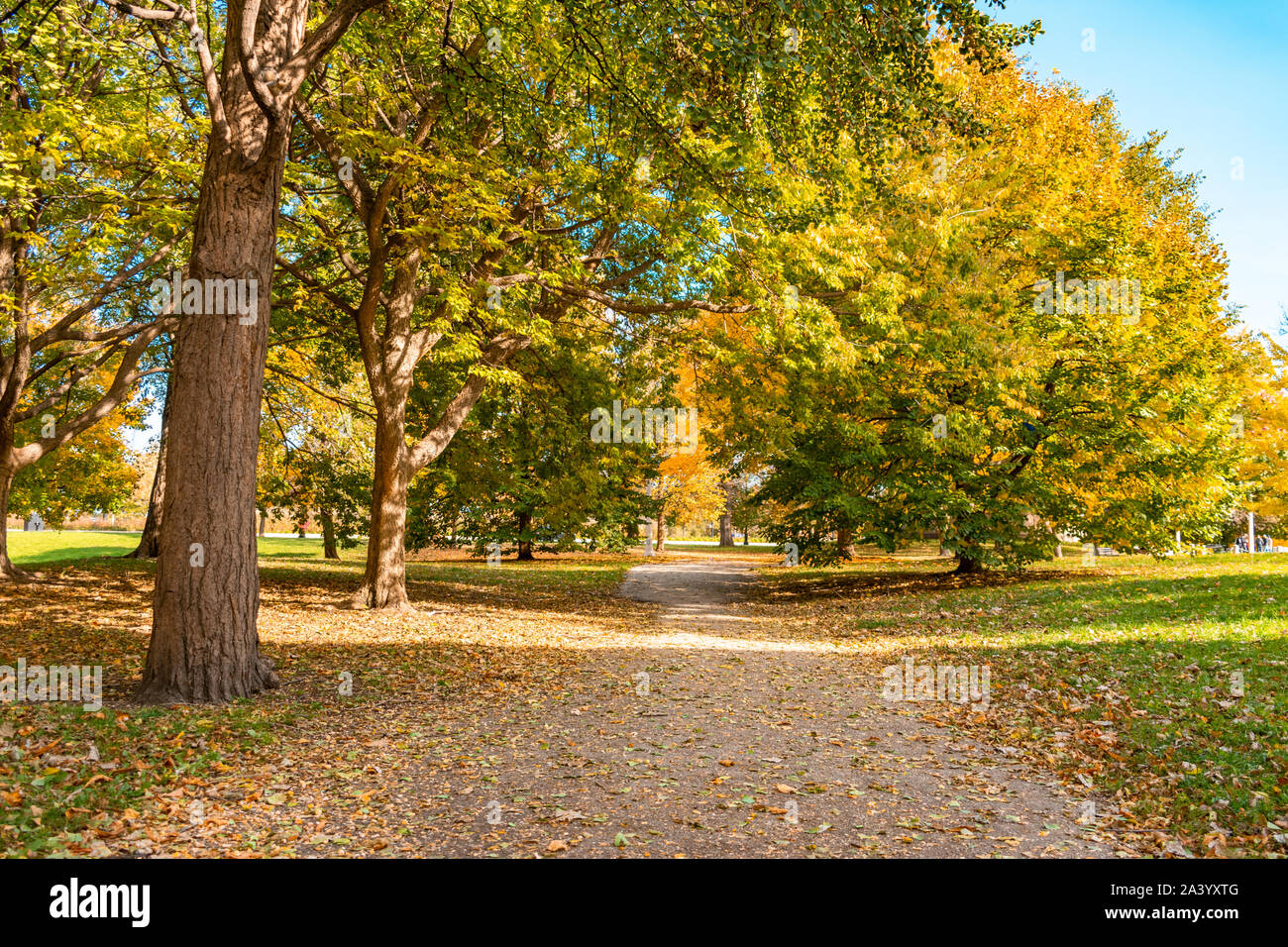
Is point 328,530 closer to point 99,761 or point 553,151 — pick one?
point 553,151

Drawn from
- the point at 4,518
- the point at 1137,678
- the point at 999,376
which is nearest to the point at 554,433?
the point at 999,376

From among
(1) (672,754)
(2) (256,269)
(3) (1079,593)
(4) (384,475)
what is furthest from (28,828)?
(3) (1079,593)

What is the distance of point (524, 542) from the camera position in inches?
1156

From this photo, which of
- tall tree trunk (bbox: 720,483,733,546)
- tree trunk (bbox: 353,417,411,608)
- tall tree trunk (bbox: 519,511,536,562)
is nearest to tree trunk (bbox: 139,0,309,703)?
tree trunk (bbox: 353,417,411,608)

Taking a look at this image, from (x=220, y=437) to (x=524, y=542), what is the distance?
22378mm

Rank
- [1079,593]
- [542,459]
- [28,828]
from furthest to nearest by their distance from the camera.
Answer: [542,459] < [1079,593] < [28,828]

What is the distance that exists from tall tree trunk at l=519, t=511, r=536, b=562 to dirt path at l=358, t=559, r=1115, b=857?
2012 centimetres

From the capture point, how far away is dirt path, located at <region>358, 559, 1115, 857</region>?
4645 mm

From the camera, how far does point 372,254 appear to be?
1255 cm

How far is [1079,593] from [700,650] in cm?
739

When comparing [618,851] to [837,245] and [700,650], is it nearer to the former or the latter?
[700,650]

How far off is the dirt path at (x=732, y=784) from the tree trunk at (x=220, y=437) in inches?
103

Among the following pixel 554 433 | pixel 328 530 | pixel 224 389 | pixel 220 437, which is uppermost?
pixel 554 433

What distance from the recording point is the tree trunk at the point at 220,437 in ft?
23.3
